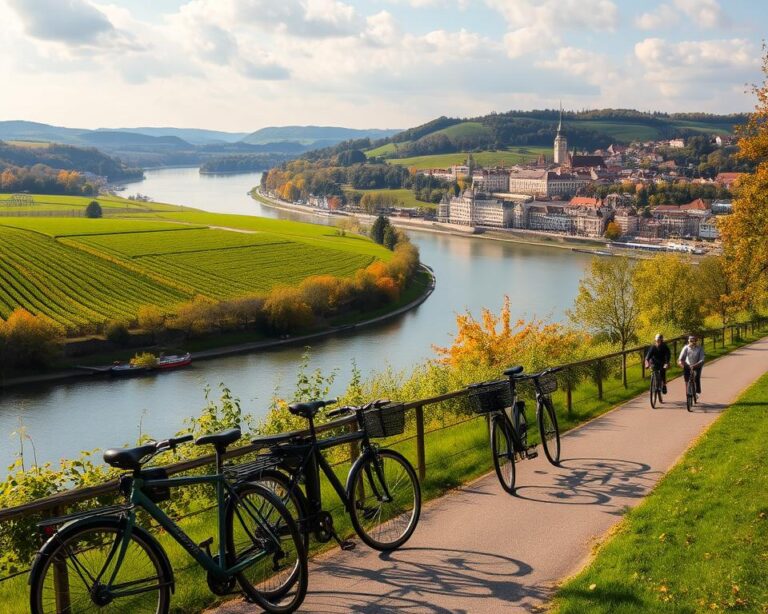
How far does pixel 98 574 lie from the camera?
3688 millimetres

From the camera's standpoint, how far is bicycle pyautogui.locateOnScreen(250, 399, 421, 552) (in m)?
4.68

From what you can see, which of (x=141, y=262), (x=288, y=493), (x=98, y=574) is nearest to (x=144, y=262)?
(x=141, y=262)

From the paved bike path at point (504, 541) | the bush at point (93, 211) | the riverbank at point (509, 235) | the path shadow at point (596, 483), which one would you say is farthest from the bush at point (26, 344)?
the riverbank at point (509, 235)

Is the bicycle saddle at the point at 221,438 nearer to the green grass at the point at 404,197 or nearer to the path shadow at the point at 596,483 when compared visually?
the path shadow at the point at 596,483

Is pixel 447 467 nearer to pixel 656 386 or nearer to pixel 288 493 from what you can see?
pixel 288 493

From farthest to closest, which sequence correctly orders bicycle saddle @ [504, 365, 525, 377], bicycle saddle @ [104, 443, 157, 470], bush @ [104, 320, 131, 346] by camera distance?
bush @ [104, 320, 131, 346] → bicycle saddle @ [504, 365, 525, 377] → bicycle saddle @ [104, 443, 157, 470]

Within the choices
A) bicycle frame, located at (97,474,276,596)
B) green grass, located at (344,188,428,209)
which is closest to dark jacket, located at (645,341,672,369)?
bicycle frame, located at (97,474,276,596)

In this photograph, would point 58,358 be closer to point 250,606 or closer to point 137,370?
point 137,370

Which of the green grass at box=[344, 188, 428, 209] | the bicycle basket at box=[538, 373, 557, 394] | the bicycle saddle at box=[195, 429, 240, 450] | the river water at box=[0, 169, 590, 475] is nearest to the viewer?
the bicycle saddle at box=[195, 429, 240, 450]

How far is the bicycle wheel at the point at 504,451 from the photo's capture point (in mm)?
6520

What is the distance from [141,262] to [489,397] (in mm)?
63172

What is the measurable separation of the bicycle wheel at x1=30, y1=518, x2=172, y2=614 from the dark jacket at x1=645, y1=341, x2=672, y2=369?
9.80 metres

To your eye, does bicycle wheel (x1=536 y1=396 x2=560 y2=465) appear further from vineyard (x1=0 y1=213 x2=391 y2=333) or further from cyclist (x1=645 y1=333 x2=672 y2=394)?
vineyard (x1=0 y1=213 x2=391 y2=333)

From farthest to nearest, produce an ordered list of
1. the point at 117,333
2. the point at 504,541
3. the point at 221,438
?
the point at 117,333 → the point at 504,541 → the point at 221,438
